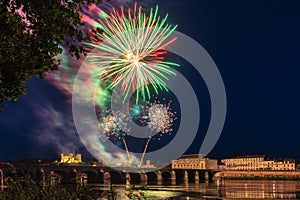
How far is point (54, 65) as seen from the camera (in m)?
10.9

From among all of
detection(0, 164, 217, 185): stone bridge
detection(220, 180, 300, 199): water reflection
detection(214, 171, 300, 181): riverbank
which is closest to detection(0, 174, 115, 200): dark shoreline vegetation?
detection(220, 180, 300, 199): water reflection

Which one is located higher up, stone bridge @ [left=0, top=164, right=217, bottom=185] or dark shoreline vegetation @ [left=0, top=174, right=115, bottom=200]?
stone bridge @ [left=0, top=164, right=217, bottom=185]

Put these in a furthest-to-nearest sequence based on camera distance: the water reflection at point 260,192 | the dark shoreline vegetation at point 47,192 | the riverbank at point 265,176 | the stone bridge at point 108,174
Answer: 1. the riverbank at point 265,176
2. the stone bridge at point 108,174
3. the water reflection at point 260,192
4. the dark shoreline vegetation at point 47,192

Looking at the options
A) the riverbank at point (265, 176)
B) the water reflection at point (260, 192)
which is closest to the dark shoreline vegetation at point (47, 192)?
the water reflection at point (260, 192)

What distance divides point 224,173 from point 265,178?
1620 inches

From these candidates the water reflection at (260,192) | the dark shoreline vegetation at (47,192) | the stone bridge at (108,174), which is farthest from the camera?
the stone bridge at (108,174)

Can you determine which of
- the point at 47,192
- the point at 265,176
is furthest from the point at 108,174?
the point at 47,192

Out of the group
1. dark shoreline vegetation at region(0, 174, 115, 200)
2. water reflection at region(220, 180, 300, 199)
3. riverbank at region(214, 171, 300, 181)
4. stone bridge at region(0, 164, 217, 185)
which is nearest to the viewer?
dark shoreline vegetation at region(0, 174, 115, 200)

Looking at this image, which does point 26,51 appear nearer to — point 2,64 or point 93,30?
point 2,64

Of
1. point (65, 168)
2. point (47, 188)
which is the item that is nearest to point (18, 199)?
point (47, 188)

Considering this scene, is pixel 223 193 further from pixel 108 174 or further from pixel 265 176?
pixel 108 174

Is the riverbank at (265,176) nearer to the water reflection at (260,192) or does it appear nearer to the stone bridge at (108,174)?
the stone bridge at (108,174)

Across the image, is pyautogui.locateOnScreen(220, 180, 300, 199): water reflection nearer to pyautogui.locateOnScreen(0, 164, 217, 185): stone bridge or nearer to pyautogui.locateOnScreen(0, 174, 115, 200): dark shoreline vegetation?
pyautogui.locateOnScreen(0, 174, 115, 200): dark shoreline vegetation

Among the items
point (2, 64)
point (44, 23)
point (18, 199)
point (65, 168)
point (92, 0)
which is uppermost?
point (65, 168)
